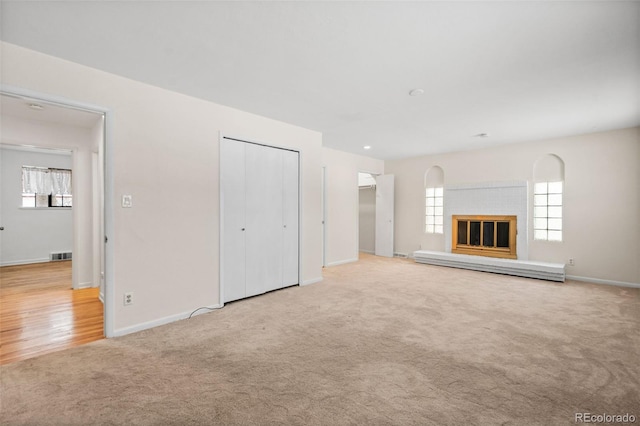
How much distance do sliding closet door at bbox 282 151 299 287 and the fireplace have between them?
3.91 m

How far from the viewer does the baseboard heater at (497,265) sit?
498 cm

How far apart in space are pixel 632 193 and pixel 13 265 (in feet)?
37.9

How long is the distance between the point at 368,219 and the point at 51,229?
780 cm

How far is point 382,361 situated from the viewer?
92.7 inches

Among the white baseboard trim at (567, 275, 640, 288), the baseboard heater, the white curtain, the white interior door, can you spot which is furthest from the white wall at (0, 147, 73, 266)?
the white baseboard trim at (567, 275, 640, 288)

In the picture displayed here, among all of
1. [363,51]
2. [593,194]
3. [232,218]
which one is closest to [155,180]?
[232,218]

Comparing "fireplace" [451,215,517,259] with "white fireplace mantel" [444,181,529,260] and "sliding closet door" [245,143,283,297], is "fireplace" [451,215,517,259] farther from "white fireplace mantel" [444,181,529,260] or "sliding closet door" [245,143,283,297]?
"sliding closet door" [245,143,283,297]

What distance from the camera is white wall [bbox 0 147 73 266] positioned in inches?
239

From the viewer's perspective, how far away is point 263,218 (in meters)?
4.18

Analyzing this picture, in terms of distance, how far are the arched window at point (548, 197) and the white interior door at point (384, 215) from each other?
296cm

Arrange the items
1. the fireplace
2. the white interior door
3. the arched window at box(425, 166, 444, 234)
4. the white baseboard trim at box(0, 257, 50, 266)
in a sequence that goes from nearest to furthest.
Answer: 1. the fireplace
2. the white baseboard trim at box(0, 257, 50, 266)
3. the arched window at box(425, 166, 444, 234)
4. the white interior door

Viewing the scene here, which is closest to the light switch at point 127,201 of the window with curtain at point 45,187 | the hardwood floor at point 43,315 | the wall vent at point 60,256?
the hardwood floor at point 43,315

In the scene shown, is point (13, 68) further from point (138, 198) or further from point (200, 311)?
point (200, 311)

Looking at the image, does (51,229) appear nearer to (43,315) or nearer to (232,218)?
(43,315)
